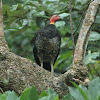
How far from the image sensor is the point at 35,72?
2221 mm

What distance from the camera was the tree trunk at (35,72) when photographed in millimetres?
2039

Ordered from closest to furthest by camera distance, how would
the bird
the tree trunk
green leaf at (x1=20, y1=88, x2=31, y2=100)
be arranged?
green leaf at (x1=20, y1=88, x2=31, y2=100)
the tree trunk
the bird

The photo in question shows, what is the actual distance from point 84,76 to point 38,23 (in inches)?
57.5

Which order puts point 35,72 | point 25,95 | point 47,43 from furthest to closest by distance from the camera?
point 47,43
point 35,72
point 25,95

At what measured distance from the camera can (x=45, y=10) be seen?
3438 millimetres

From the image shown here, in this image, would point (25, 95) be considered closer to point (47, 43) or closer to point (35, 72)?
point (35, 72)

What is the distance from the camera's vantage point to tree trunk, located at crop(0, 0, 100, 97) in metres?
2.04

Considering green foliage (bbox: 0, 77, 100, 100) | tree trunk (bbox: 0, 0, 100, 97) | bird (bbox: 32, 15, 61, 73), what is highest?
green foliage (bbox: 0, 77, 100, 100)

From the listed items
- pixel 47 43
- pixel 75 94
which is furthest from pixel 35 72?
pixel 47 43

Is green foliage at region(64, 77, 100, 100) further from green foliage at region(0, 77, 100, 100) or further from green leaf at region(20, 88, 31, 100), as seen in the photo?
green leaf at region(20, 88, 31, 100)

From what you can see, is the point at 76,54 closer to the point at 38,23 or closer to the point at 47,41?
the point at 38,23

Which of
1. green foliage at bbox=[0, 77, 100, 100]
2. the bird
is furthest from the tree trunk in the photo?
the bird

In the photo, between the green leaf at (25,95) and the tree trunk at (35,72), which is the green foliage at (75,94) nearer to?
the green leaf at (25,95)

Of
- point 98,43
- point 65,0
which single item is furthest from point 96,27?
point 65,0
